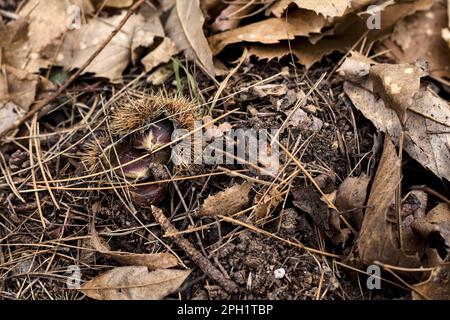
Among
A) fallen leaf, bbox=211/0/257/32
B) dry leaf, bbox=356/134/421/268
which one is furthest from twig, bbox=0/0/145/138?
dry leaf, bbox=356/134/421/268

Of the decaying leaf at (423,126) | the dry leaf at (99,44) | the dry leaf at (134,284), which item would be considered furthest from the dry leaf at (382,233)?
the dry leaf at (99,44)

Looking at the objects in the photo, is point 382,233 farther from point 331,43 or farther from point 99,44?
point 99,44

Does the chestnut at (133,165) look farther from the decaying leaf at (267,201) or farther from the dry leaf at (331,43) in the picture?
the dry leaf at (331,43)

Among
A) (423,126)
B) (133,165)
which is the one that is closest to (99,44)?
(133,165)

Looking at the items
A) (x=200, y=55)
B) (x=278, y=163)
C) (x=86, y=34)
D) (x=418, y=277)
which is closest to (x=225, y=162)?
(x=278, y=163)

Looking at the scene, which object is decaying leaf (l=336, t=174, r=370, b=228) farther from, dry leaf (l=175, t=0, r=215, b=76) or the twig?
the twig
